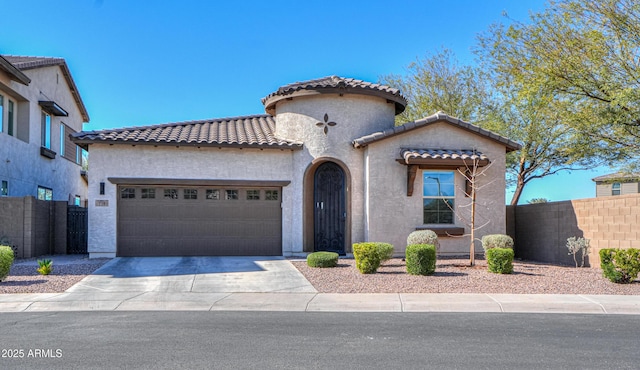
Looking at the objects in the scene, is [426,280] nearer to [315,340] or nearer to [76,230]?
[315,340]

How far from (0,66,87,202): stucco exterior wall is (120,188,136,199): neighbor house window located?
16.5 ft

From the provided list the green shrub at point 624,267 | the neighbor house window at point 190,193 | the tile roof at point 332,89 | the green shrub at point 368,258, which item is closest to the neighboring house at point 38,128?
the neighbor house window at point 190,193

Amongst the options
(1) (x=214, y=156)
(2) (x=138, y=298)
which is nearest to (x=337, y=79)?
(1) (x=214, y=156)

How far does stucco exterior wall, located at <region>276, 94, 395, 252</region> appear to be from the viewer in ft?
57.0

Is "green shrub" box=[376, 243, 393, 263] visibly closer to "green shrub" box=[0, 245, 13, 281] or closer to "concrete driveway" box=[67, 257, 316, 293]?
"concrete driveway" box=[67, 257, 316, 293]

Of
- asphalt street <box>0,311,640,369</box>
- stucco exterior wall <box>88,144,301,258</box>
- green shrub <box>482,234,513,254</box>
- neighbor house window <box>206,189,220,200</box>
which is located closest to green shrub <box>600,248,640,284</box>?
green shrub <box>482,234,513,254</box>

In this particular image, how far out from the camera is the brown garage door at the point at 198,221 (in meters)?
16.8

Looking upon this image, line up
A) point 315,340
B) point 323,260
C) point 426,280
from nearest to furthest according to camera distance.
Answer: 1. point 315,340
2. point 426,280
3. point 323,260

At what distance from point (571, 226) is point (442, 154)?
4.32m

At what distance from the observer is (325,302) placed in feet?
33.7

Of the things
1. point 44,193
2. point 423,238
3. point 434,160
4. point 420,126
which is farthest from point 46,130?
point 423,238

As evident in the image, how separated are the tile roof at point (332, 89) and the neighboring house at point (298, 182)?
0.04 m

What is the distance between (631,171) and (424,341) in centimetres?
1676

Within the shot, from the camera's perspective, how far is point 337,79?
60.2 feet
